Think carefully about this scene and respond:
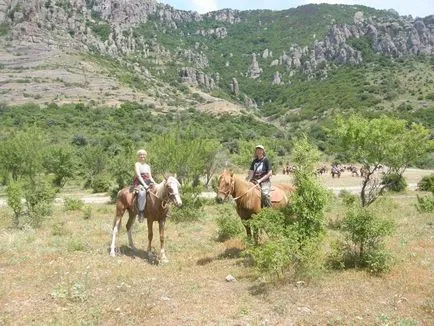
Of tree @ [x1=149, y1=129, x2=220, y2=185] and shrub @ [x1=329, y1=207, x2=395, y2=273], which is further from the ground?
shrub @ [x1=329, y1=207, x2=395, y2=273]

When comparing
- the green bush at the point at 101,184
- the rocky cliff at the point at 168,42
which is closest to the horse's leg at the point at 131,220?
the green bush at the point at 101,184

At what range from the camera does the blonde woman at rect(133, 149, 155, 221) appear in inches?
472

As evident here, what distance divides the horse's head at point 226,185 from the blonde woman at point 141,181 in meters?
2.03

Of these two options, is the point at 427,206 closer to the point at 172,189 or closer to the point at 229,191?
the point at 229,191

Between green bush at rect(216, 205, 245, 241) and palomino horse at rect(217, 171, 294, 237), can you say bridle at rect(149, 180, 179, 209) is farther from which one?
green bush at rect(216, 205, 245, 241)

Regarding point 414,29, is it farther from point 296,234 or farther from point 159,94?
point 296,234

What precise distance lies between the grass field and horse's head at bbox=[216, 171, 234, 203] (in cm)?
172

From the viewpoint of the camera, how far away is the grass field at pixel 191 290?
24.8 ft

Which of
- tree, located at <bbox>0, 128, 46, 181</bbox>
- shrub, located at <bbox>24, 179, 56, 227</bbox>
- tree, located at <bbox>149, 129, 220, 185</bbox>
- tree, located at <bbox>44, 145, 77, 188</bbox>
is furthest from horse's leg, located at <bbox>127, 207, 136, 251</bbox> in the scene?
tree, located at <bbox>44, 145, 77, 188</bbox>

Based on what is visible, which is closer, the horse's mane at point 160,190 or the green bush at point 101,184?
the horse's mane at point 160,190

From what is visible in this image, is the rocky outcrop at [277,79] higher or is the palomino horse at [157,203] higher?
the rocky outcrop at [277,79]

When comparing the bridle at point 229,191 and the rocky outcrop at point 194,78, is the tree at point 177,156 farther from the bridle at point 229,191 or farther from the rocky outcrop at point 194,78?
the rocky outcrop at point 194,78

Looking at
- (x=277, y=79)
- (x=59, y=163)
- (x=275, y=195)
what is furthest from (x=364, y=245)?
(x=277, y=79)

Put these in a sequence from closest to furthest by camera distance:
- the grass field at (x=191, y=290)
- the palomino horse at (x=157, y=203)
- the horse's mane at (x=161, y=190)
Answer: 1. the grass field at (x=191, y=290)
2. the palomino horse at (x=157, y=203)
3. the horse's mane at (x=161, y=190)
